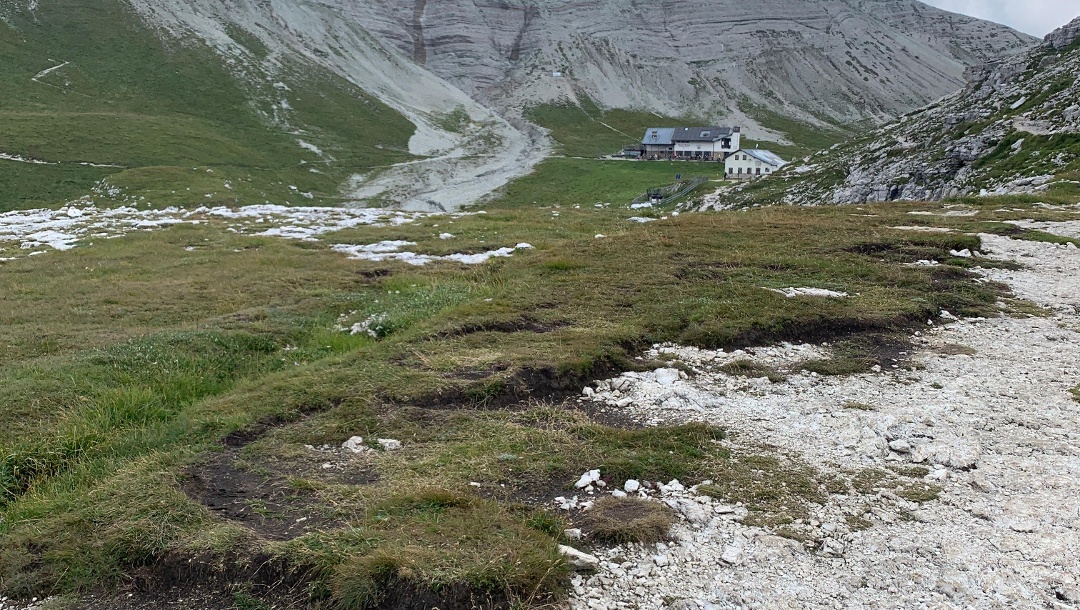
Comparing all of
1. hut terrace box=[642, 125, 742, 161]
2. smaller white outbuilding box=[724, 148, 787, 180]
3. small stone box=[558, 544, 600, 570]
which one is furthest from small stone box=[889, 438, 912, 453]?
hut terrace box=[642, 125, 742, 161]

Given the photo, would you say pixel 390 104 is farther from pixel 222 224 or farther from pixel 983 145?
pixel 983 145

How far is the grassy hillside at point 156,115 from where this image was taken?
86750 mm

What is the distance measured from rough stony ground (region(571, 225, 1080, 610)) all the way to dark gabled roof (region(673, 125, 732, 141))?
156842mm

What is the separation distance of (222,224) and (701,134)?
466 feet

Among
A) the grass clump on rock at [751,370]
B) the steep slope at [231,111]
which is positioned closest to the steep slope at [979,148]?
the grass clump on rock at [751,370]

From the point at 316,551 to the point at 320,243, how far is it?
29.7m

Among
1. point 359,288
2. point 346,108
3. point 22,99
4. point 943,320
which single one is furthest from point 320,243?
point 346,108

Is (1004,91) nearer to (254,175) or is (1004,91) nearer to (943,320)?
(943,320)

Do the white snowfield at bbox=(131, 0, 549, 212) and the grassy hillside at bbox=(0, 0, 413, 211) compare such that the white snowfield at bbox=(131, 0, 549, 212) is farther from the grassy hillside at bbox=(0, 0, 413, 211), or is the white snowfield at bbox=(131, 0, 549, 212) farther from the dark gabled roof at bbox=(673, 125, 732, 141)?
the dark gabled roof at bbox=(673, 125, 732, 141)

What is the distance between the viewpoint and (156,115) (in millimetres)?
122562

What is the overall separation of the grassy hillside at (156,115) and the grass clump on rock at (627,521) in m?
73.1

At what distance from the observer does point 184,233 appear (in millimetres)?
38000

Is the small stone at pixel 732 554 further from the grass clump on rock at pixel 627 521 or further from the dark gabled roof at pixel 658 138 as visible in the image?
the dark gabled roof at pixel 658 138

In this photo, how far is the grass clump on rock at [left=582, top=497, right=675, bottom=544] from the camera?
7875 millimetres
